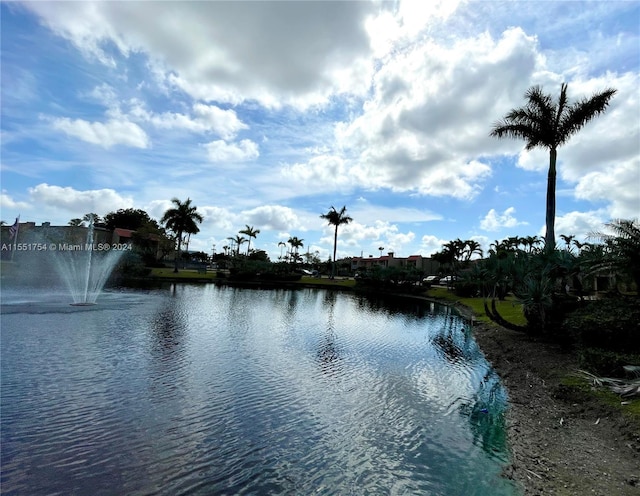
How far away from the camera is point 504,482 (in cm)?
690

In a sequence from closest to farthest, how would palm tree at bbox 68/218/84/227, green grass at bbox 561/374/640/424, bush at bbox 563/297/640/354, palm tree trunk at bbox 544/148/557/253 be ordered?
1. green grass at bbox 561/374/640/424
2. bush at bbox 563/297/640/354
3. palm tree trunk at bbox 544/148/557/253
4. palm tree at bbox 68/218/84/227

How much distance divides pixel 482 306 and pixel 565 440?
2783 centimetres

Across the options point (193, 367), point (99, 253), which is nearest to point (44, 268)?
point (99, 253)

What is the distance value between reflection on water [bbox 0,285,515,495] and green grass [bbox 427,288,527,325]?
24.8ft

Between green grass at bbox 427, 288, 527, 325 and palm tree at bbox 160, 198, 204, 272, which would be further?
palm tree at bbox 160, 198, 204, 272

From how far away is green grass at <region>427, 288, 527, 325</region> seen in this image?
80.7ft

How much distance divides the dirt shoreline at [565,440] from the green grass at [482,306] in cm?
810

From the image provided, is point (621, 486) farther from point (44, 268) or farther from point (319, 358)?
point (44, 268)

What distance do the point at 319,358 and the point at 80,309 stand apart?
1718cm

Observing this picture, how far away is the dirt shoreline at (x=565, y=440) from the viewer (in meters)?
6.51

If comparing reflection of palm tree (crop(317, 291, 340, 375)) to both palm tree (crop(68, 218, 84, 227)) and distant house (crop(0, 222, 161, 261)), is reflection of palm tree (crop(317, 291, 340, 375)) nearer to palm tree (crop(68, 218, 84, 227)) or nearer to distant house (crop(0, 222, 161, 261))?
distant house (crop(0, 222, 161, 261))

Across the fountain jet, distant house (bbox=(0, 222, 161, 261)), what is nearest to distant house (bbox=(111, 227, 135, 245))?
distant house (bbox=(0, 222, 161, 261))

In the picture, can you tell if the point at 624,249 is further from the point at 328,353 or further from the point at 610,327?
the point at 328,353

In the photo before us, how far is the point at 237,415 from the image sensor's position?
365 inches
